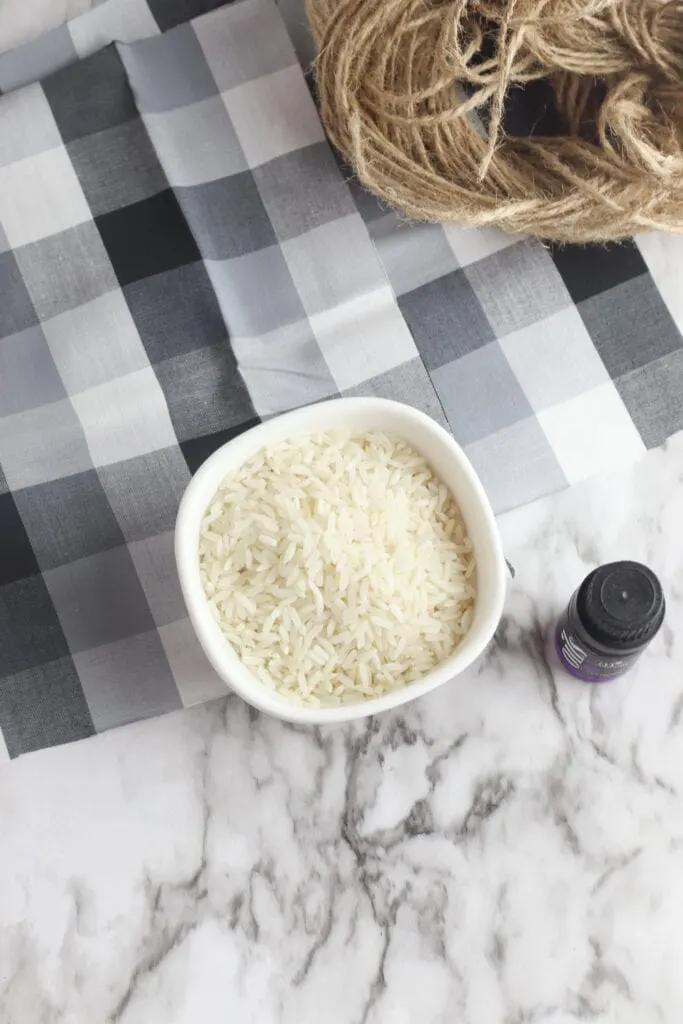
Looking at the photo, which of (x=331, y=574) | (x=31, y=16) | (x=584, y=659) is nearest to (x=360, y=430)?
(x=331, y=574)

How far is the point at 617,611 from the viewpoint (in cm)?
63

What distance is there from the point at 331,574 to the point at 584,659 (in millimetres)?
184

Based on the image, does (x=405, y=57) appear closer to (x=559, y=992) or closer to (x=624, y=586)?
(x=624, y=586)

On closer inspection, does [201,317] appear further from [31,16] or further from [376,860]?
[376,860]

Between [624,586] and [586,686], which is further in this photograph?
[586,686]

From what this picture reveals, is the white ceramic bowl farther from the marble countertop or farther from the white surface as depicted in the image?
the white surface

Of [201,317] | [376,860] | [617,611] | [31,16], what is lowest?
[376,860]

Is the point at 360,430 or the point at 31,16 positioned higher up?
the point at 31,16

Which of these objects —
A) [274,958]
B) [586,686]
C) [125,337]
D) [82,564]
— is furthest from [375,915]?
[125,337]

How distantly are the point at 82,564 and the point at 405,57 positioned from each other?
410mm

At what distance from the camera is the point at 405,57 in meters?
0.70

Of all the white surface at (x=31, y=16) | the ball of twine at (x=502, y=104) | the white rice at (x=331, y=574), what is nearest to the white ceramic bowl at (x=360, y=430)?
the white rice at (x=331, y=574)

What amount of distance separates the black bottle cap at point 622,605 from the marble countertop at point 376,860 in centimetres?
10

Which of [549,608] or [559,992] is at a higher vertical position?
[549,608]
